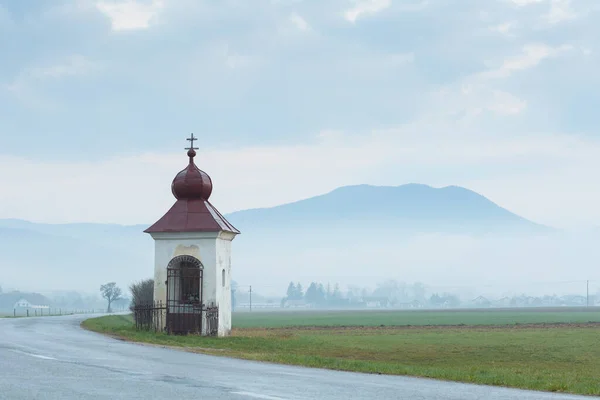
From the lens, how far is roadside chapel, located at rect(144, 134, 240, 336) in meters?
38.6

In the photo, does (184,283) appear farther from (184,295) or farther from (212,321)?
(212,321)

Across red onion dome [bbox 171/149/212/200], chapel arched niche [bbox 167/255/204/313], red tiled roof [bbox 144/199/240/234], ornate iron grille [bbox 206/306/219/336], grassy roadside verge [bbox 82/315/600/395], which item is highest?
red onion dome [bbox 171/149/212/200]

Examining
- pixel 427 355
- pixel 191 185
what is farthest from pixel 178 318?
pixel 427 355

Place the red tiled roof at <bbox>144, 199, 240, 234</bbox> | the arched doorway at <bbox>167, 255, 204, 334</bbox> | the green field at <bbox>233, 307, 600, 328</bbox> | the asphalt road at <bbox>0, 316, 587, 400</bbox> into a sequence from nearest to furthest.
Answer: the asphalt road at <bbox>0, 316, 587, 400</bbox>, the arched doorway at <bbox>167, 255, 204, 334</bbox>, the red tiled roof at <bbox>144, 199, 240, 234</bbox>, the green field at <bbox>233, 307, 600, 328</bbox>

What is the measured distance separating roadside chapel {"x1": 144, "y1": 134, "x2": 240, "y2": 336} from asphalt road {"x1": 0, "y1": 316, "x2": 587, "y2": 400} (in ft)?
52.3

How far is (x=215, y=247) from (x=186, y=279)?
240 cm

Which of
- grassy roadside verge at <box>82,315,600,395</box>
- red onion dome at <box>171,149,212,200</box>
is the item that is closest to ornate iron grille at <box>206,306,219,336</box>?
grassy roadside verge at <box>82,315,600,395</box>

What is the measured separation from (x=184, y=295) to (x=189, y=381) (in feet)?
78.4

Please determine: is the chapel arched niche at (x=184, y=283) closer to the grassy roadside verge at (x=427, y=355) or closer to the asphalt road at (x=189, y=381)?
the grassy roadside verge at (x=427, y=355)

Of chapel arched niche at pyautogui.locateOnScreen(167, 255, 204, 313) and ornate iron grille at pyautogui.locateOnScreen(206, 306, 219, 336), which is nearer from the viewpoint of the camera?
ornate iron grille at pyautogui.locateOnScreen(206, 306, 219, 336)

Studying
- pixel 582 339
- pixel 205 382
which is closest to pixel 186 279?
pixel 582 339

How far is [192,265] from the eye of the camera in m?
39.8

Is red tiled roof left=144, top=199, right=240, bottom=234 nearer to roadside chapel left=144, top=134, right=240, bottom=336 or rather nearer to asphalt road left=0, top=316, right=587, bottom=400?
roadside chapel left=144, top=134, right=240, bottom=336

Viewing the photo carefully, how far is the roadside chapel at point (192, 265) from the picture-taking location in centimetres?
3862
